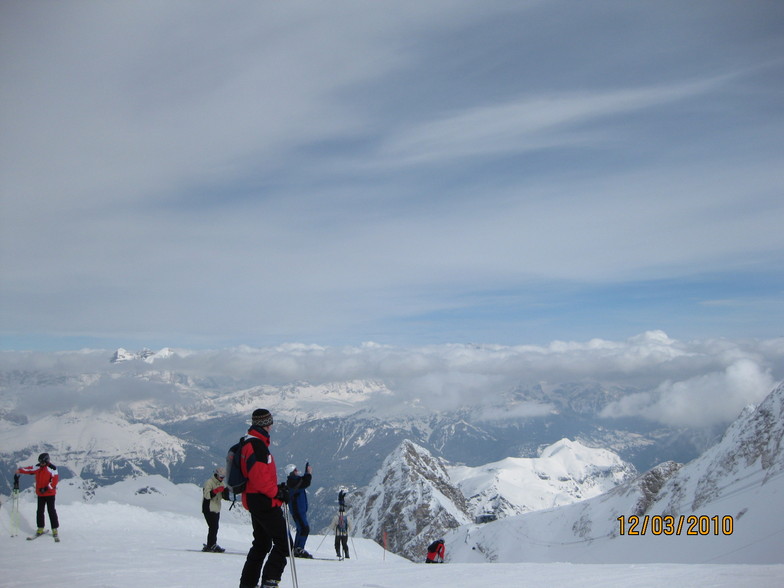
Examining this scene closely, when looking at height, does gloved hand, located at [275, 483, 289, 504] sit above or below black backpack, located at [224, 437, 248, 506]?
below

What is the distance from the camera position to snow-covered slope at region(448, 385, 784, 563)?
4025 centimetres

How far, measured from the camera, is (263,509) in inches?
377

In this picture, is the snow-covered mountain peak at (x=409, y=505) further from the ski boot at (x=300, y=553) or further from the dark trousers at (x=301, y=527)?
the dark trousers at (x=301, y=527)

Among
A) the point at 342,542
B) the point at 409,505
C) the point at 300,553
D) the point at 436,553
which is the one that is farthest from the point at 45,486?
the point at 409,505

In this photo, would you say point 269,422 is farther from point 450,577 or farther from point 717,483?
point 717,483

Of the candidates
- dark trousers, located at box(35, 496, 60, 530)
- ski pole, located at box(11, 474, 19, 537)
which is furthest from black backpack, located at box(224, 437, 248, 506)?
ski pole, located at box(11, 474, 19, 537)

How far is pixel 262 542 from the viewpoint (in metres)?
9.72

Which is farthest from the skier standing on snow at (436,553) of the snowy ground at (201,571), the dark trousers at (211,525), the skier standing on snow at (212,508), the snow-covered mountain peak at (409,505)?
the snow-covered mountain peak at (409,505)

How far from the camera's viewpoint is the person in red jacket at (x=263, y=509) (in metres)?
9.42

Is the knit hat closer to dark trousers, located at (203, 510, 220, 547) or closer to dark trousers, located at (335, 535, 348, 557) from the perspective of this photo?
dark trousers, located at (203, 510, 220, 547)

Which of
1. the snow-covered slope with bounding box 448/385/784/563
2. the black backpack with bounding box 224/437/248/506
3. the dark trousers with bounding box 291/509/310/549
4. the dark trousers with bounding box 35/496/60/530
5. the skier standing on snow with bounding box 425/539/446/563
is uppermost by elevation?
the black backpack with bounding box 224/437/248/506

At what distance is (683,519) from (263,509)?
198ft

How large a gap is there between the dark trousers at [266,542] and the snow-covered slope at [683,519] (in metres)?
34.3

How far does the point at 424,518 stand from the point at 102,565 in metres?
157
